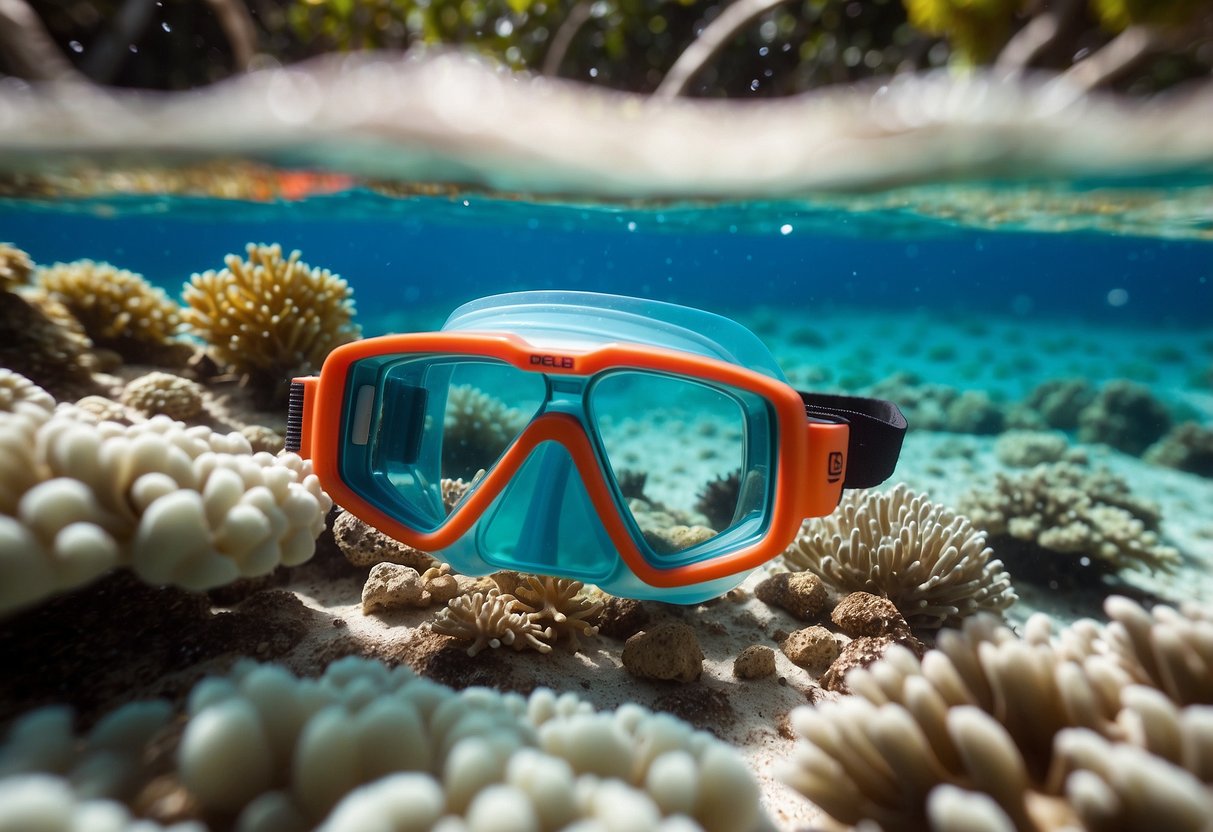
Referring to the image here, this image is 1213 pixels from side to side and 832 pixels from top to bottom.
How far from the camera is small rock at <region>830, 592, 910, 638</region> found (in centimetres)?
261

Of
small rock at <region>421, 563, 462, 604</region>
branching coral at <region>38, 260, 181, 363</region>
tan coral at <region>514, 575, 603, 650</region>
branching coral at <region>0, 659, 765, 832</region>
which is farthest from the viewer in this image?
branching coral at <region>38, 260, 181, 363</region>

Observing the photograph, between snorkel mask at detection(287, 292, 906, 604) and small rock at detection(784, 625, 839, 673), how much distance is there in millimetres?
515

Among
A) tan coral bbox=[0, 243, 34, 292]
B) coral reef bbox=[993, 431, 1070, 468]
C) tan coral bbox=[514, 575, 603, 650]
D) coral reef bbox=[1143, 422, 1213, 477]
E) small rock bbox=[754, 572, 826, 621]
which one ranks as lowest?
coral reef bbox=[1143, 422, 1213, 477]

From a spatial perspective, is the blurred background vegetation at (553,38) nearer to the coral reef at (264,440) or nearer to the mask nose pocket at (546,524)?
the coral reef at (264,440)

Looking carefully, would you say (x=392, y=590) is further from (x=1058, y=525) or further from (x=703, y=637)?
(x=1058, y=525)

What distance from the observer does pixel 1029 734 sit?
4.51 feet

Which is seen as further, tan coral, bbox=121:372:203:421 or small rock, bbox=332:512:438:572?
tan coral, bbox=121:372:203:421

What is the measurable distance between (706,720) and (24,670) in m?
2.38

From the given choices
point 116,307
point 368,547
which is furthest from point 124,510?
point 116,307

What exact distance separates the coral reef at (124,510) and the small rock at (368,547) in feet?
3.45

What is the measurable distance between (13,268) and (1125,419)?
17.0 meters

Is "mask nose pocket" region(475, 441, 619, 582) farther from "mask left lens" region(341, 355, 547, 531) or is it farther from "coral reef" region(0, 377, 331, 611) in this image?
"coral reef" region(0, 377, 331, 611)

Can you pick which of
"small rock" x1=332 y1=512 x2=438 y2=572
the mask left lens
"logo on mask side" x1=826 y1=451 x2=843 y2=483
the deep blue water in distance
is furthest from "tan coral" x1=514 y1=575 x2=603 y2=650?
the deep blue water in distance

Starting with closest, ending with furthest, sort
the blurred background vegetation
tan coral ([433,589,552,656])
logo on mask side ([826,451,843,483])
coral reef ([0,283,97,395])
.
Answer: tan coral ([433,589,552,656]) → logo on mask side ([826,451,843,483]) → coral reef ([0,283,97,395]) → the blurred background vegetation
